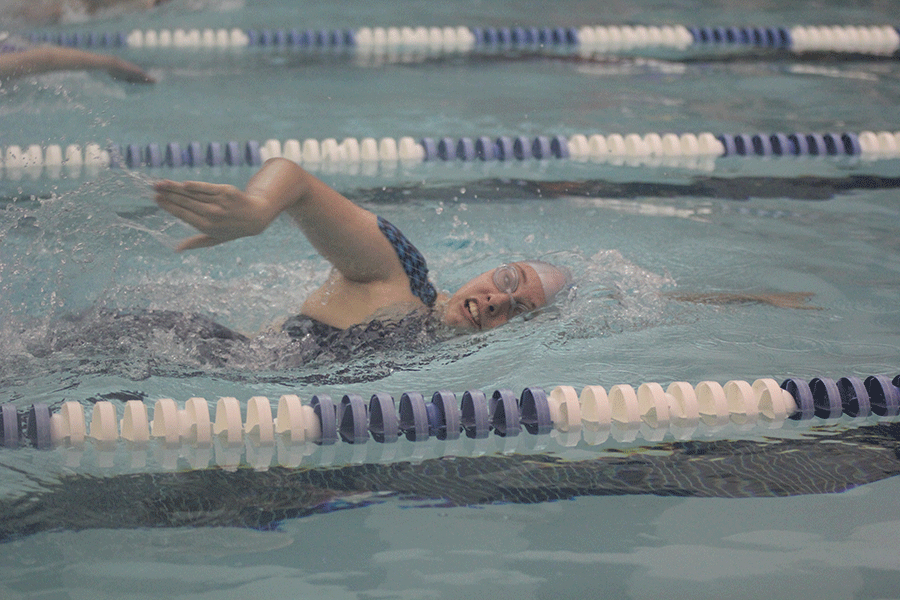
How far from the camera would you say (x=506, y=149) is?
4.84 meters

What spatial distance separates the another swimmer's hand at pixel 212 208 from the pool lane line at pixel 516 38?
5036mm

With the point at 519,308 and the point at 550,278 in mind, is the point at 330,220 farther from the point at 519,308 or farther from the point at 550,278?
the point at 550,278

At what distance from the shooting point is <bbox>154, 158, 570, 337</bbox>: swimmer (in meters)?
2.28

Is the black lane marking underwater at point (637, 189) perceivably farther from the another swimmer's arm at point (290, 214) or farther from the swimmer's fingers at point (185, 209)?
the swimmer's fingers at point (185, 209)

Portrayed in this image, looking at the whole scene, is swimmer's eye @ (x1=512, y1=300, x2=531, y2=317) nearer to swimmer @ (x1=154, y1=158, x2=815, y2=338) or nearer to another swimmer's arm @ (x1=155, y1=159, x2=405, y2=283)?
swimmer @ (x1=154, y1=158, x2=815, y2=338)

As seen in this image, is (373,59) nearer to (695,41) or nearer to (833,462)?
(695,41)

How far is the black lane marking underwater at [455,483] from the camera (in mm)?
2053

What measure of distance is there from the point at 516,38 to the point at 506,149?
8.07 feet

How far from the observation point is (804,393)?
2498 mm

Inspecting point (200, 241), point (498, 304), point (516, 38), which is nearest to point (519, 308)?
point (498, 304)

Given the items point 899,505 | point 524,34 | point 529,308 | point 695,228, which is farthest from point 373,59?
point 899,505

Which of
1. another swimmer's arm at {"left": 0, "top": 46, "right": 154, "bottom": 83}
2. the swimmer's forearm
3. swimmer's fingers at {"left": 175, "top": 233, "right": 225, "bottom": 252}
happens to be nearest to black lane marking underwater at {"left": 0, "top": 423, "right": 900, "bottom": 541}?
swimmer's fingers at {"left": 175, "top": 233, "right": 225, "bottom": 252}

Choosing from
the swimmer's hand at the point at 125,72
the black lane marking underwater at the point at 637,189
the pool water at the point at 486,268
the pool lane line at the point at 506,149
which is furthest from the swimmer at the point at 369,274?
the swimmer's hand at the point at 125,72

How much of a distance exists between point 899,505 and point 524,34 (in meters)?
5.41
